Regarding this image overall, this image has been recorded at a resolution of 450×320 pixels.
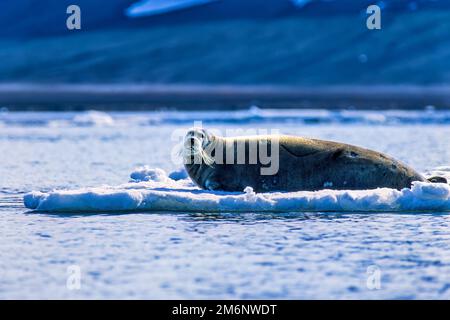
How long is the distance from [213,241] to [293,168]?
2.34 metres

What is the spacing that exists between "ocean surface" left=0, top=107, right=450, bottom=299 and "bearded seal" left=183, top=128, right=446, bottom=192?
358 millimetres

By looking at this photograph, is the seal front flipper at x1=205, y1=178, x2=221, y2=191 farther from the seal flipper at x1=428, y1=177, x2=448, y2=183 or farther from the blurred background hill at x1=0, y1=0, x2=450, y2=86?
the blurred background hill at x1=0, y1=0, x2=450, y2=86

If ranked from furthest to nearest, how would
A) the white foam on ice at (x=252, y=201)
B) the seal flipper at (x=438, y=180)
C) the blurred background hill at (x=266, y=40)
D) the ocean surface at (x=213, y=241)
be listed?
the blurred background hill at (x=266, y=40) → the seal flipper at (x=438, y=180) → the white foam on ice at (x=252, y=201) → the ocean surface at (x=213, y=241)

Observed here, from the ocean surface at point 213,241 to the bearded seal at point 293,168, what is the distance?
358 mm

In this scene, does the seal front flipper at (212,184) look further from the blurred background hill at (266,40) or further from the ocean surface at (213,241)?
the blurred background hill at (266,40)

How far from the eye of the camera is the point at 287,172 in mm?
11617

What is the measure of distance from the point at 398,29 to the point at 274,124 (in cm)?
8984

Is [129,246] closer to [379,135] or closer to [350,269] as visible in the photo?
[350,269]

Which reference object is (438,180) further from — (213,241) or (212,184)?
(213,241)

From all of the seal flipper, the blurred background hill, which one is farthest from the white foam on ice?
the blurred background hill

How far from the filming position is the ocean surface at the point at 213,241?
7.92m

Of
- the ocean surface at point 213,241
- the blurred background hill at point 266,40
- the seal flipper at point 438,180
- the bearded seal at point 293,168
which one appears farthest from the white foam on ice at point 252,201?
the blurred background hill at point 266,40

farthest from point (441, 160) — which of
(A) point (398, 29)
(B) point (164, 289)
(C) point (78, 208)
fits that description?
(A) point (398, 29)

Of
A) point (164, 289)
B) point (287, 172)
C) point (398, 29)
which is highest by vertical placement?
point (398, 29)
